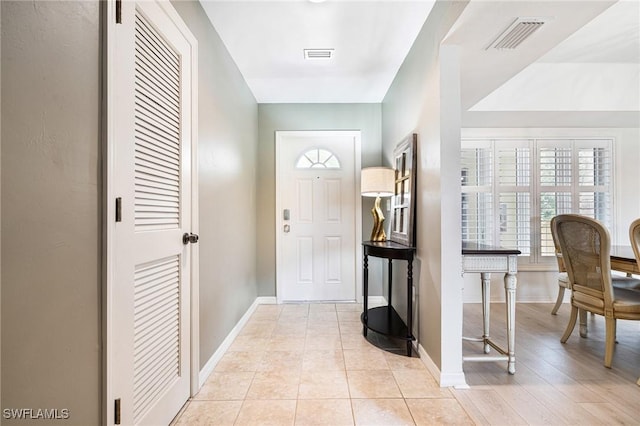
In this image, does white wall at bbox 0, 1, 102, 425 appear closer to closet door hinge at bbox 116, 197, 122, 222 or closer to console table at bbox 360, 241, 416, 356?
closet door hinge at bbox 116, 197, 122, 222

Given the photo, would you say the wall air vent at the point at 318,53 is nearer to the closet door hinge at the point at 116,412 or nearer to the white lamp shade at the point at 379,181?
the white lamp shade at the point at 379,181

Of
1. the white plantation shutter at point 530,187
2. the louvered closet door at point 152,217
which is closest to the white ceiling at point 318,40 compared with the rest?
the louvered closet door at point 152,217

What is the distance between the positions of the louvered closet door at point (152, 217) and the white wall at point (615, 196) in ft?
10.9

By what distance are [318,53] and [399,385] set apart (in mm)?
2606

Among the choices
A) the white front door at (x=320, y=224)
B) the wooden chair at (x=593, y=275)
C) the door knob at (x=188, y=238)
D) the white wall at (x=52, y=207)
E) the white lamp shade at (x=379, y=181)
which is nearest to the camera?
the white wall at (x=52, y=207)

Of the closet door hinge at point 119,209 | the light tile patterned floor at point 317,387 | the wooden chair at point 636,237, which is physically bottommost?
the light tile patterned floor at point 317,387

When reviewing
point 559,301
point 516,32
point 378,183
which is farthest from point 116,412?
point 559,301

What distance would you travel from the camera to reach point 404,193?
255cm

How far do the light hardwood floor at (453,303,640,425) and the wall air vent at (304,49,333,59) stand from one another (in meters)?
2.67

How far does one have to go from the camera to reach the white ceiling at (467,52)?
1.70m

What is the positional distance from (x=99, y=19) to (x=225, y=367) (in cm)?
207

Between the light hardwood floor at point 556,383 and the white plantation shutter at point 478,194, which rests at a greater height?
the white plantation shutter at point 478,194

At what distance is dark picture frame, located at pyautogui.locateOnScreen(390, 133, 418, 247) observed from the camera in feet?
7.53

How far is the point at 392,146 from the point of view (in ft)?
10.1
